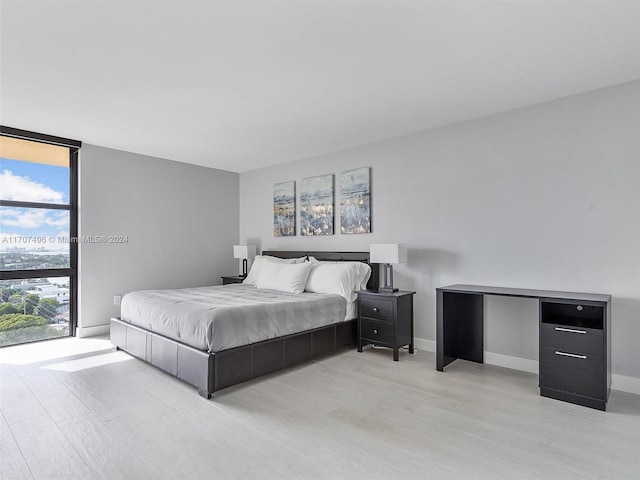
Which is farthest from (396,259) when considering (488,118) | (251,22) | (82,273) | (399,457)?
(82,273)

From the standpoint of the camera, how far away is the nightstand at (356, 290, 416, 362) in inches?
152

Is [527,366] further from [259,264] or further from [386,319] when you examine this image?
[259,264]

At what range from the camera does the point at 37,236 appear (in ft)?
14.8

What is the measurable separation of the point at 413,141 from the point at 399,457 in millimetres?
3315

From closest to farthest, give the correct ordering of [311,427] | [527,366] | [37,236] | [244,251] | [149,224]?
[311,427] → [527,366] → [37,236] → [149,224] → [244,251]

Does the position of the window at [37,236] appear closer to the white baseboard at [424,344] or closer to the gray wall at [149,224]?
the gray wall at [149,224]

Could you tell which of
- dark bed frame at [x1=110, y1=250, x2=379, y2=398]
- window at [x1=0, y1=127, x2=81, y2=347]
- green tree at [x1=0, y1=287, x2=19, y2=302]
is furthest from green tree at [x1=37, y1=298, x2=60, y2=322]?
dark bed frame at [x1=110, y1=250, x2=379, y2=398]

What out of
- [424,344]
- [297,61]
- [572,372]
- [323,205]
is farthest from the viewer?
[323,205]

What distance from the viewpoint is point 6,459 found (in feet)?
6.73

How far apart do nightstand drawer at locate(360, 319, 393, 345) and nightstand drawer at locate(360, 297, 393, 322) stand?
0.22ft

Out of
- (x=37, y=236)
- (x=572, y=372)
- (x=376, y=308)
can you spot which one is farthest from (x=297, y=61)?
(x=37, y=236)

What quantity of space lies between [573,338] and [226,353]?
2655 mm

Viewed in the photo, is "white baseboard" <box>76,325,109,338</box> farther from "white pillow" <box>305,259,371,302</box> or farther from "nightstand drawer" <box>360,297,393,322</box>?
"nightstand drawer" <box>360,297,393,322</box>

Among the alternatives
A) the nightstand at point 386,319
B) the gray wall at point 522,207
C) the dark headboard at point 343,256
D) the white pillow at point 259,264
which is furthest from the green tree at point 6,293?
the gray wall at point 522,207
